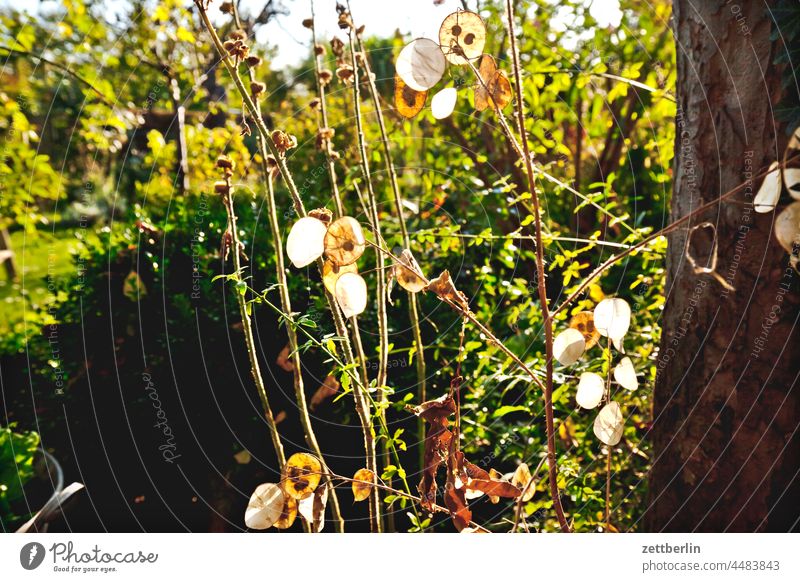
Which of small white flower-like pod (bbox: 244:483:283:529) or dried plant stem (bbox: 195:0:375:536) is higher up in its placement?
dried plant stem (bbox: 195:0:375:536)

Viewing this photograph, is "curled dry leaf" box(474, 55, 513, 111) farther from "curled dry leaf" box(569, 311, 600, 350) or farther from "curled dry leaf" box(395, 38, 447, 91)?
"curled dry leaf" box(569, 311, 600, 350)

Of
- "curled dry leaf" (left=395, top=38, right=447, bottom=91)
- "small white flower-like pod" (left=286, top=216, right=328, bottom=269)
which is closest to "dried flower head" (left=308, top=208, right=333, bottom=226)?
"small white flower-like pod" (left=286, top=216, right=328, bottom=269)

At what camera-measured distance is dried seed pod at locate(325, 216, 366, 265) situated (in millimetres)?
553

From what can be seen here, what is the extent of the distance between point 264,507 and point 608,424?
0.38 meters

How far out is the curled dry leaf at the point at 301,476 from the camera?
634 mm

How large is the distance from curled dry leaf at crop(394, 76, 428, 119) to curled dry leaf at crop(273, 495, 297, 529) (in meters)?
0.38

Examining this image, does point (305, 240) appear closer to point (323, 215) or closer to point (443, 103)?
point (323, 215)

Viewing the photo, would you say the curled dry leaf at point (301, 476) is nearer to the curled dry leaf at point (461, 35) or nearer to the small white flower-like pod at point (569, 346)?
the small white flower-like pod at point (569, 346)

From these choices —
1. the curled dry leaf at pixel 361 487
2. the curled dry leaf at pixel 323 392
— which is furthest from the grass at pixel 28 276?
the curled dry leaf at pixel 361 487

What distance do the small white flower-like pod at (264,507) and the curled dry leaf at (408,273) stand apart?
22 centimetres

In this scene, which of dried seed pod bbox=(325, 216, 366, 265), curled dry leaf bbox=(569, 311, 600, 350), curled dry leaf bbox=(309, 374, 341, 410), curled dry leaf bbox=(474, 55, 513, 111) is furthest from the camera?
curled dry leaf bbox=(309, 374, 341, 410)
